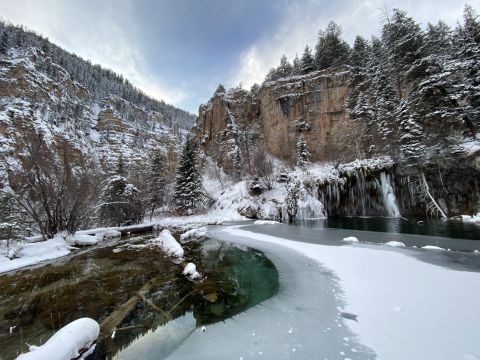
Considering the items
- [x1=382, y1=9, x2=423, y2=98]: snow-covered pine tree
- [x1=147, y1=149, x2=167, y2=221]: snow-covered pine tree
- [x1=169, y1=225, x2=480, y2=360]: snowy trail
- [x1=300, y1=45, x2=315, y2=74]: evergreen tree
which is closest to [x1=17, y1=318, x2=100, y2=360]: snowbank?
[x1=169, y1=225, x2=480, y2=360]: snowy trail

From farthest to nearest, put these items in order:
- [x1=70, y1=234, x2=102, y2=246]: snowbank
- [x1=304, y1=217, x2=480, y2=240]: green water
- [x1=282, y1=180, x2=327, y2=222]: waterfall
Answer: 1. [x1=282, y1=180, x2=327, y2=222]: waterfall
2. [x1=70, y1=234, x2=102, y2=246]: snowbank
3. [x1=304, y1=217, x2=480, y2=240]: green water

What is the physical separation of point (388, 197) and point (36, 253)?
22.5m

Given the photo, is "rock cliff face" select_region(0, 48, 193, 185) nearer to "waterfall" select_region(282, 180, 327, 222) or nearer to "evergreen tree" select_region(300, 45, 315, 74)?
"waterfall" select_region(282, 180, 327, 222)

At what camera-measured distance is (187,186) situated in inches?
1040

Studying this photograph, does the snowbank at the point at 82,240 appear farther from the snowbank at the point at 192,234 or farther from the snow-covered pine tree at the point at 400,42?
the snow-covered pine tree at the point at 400,42

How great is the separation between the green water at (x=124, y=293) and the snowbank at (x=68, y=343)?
290 mm

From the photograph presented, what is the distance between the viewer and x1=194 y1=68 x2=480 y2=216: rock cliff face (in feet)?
50.9

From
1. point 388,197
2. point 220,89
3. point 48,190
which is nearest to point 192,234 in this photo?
point 48,190

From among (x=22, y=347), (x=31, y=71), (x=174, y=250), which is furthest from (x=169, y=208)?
(x=31, y=71)

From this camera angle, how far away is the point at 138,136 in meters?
61.8

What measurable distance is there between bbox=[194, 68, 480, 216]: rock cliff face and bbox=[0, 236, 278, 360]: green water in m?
15.0

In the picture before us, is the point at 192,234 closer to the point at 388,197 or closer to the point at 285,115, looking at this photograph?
the point at 388,197

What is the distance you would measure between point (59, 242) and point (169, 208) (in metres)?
16.4

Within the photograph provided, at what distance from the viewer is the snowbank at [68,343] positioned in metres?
2.49
